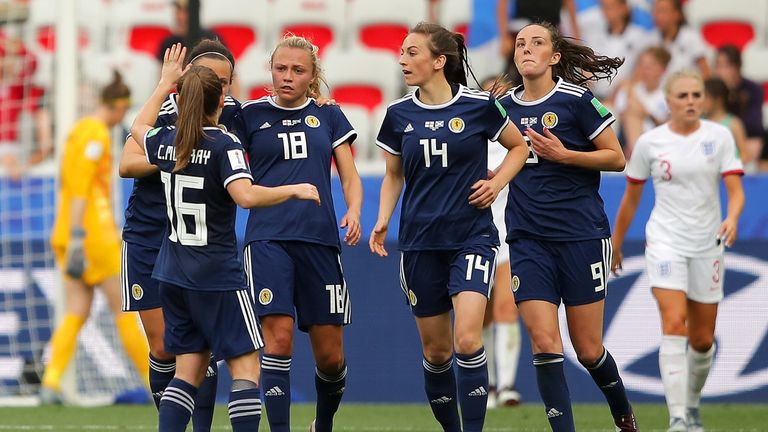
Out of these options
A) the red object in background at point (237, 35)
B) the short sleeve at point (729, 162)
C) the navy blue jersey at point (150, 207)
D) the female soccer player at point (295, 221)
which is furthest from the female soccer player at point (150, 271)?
the red object in background at point (237, 35)

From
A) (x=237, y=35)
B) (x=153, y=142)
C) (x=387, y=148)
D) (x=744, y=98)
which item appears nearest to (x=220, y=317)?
(x=153, y=142)

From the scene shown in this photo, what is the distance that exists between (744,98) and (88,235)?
625cm

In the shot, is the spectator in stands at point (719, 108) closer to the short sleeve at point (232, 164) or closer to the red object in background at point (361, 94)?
the red object in background at point (361, 94)

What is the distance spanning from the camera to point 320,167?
7.22 metres

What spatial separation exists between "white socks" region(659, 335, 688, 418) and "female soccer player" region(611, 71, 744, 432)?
0.12 m

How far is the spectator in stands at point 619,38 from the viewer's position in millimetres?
13648

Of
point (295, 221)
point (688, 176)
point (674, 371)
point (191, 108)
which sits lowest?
point (674, 371)

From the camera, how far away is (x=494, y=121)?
7.18 metres

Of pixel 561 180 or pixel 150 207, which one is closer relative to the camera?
pixel 150 207

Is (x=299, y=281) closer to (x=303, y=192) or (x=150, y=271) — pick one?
(x=150, y=271)

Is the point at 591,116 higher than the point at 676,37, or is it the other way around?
the point at 676,37

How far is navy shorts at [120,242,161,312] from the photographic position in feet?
24.0

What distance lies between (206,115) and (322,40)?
31.4 feet

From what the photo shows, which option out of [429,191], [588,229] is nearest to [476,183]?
[429,191]
